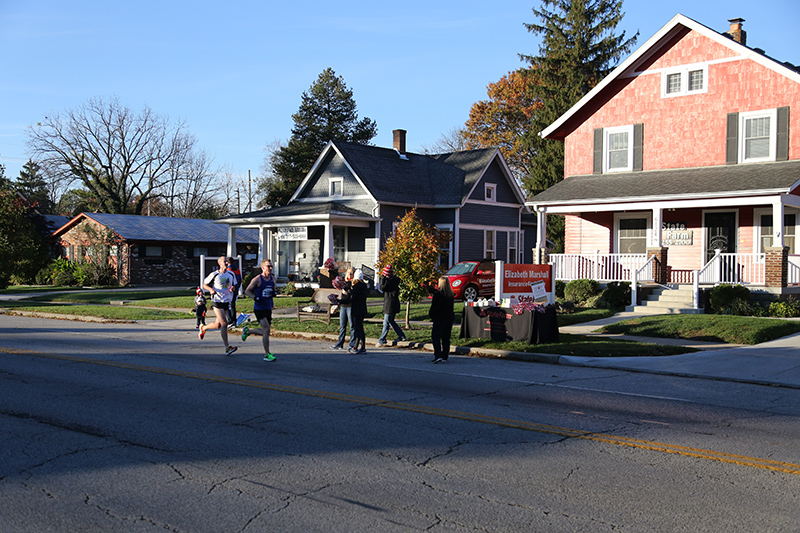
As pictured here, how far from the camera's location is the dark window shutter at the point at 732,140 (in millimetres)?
23141

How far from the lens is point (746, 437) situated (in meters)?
7.75

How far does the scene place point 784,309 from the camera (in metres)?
19.8

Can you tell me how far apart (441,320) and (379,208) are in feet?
65.0

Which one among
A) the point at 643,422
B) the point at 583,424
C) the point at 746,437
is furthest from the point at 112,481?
the point at 746,437

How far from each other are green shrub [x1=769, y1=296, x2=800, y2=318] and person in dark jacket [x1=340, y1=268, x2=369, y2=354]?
12.4 m

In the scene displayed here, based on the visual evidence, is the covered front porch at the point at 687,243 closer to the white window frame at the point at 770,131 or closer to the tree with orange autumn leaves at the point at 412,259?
the white window frame at the point at 770,131

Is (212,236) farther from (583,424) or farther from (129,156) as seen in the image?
(583,424)

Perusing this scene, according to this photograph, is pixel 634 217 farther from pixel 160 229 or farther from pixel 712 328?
pixel 160 229

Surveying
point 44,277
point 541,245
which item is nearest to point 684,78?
point 541,245

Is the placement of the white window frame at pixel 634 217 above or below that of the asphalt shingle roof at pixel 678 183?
below

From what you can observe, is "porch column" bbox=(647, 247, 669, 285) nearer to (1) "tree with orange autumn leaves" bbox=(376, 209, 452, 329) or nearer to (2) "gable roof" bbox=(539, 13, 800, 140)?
(2) "gable roof" bbox=(539, 13, 800, 140)

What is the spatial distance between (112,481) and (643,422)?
590 cm

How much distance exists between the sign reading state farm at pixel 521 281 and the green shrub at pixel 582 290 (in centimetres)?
477

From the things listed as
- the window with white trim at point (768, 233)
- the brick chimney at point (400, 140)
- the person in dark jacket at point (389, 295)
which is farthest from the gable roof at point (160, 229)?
the window with white trim at point (768, 233)
